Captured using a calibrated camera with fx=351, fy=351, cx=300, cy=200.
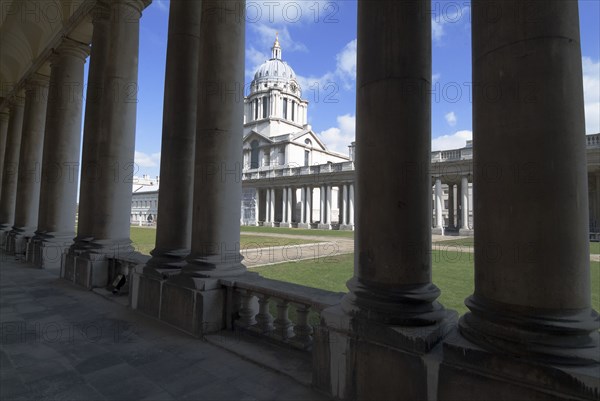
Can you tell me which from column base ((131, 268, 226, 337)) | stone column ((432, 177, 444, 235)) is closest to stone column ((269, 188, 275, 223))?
stone column ((432, 177, 444, 235))

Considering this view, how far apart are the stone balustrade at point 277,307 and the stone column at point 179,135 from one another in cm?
221

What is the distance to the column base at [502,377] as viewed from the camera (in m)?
2.88

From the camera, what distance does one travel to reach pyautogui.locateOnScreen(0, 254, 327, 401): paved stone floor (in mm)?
4664

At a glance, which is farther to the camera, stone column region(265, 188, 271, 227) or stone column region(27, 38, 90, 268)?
stone column region(265, 188, 271, 227)

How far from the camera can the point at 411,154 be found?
14.2 ft

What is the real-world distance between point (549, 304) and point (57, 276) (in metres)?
15.3

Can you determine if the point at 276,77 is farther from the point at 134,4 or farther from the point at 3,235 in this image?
the point at 134,4

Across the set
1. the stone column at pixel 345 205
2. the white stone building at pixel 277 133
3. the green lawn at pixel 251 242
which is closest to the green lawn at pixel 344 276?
the green lawn at pixel 251 242

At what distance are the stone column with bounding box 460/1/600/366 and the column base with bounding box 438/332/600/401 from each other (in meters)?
0.09

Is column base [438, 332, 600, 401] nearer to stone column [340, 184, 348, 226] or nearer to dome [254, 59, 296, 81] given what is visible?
stone column [340, 184, 348, 226]

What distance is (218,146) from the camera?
7.28 metres

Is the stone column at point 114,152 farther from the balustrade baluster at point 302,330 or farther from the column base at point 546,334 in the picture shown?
the column base at point 546,334

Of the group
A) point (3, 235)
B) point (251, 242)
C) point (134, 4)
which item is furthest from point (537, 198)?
point (251, 242)

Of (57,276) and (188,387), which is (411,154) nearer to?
(188,387)
